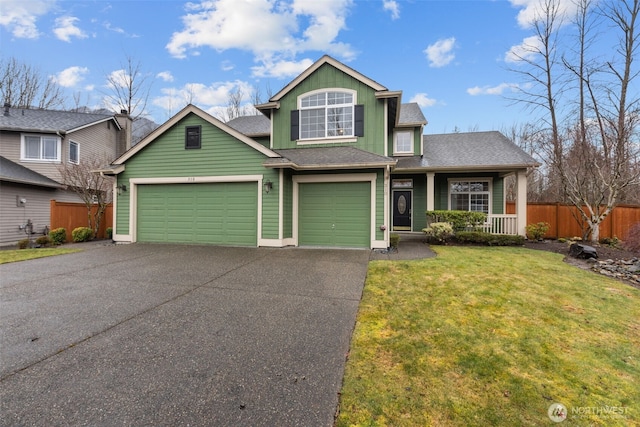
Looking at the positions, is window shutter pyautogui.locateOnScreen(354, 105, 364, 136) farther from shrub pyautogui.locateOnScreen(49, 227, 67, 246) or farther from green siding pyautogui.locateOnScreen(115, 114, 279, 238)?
shrub pyautogui.locateOnScreen(49, 227, 67, 246)

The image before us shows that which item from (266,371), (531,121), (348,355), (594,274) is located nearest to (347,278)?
(348,355)

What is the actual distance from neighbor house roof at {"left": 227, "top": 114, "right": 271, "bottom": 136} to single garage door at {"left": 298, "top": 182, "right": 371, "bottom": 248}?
5.71 m

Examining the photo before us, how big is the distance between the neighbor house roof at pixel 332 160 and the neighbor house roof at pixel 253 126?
4675 mm

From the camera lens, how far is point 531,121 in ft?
39.9

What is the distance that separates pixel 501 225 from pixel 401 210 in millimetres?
4113

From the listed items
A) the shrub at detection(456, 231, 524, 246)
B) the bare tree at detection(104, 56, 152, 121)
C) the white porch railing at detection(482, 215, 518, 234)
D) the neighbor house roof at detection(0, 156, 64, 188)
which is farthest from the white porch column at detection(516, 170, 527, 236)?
the bare tree at detection(104, 56, 152, 121)

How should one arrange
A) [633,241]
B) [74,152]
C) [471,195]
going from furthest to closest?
[74,152] < [471,195] < [633,241]

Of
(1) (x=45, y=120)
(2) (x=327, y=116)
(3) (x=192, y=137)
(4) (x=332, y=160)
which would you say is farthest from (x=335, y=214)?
(1) (x=45, y=120)

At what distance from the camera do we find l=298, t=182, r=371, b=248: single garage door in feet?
29.9

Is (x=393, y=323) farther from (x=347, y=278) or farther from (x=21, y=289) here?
(x=21, y=289)

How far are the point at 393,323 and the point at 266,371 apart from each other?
1.83 metres

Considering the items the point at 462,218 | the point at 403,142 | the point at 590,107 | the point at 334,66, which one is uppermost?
the point at 334,66

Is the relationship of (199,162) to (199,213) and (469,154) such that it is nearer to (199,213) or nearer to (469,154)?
(199,213)

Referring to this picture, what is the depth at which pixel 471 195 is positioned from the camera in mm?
13062
